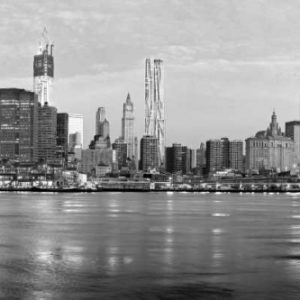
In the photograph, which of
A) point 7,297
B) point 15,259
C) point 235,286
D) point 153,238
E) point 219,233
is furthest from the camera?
point 219,233

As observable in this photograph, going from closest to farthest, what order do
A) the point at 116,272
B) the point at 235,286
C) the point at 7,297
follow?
1. the point at 7,297
2. the point at 235,286
3. the point at 116,272

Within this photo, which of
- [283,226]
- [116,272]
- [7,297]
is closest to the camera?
[7,297]

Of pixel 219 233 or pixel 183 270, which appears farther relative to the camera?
pixel 219 233

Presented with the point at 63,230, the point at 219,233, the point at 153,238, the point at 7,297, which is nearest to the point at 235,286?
the point at 7,297

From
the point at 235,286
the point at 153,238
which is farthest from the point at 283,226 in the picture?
the point at 235,286

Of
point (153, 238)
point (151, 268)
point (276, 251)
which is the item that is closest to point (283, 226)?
point (153, 238)

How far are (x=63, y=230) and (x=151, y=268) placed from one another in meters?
24.1

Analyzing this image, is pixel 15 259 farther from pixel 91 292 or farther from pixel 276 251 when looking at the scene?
pixel 276 251

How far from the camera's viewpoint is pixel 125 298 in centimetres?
2348

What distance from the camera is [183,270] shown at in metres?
30.0

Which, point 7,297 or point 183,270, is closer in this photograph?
point 7,297

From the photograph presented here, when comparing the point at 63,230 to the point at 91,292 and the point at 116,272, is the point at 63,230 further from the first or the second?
the point at 91,292

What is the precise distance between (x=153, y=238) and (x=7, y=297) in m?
23.7

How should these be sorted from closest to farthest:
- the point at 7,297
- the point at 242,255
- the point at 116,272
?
the point at 7,297 → the point at 116,272 → the point at 242,255
